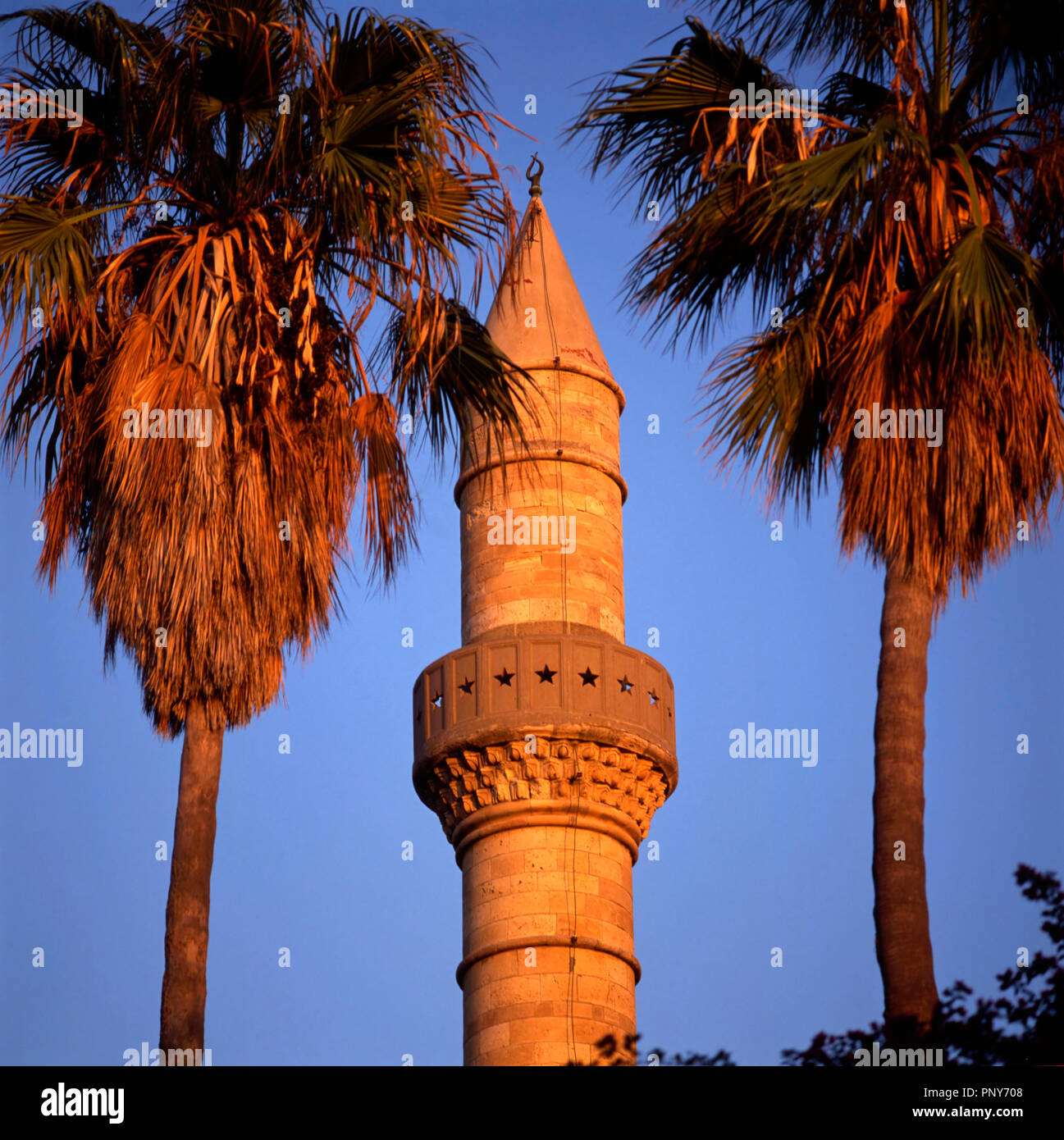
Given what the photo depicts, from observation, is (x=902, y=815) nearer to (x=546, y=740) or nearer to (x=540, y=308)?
(x=546, y=740)

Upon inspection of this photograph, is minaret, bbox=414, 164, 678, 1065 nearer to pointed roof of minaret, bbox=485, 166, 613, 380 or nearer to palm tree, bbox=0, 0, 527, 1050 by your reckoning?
pointed roof of minaret, bbox=485, 166, 613, 380

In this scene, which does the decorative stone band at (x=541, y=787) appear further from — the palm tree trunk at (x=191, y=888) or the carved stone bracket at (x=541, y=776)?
the palm tree trunk at (x=191, y=888)

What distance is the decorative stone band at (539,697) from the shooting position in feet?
76.8

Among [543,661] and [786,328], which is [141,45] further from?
[543,661]

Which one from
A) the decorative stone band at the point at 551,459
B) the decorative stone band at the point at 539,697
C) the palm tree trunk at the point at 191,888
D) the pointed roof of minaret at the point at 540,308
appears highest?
the pointed roof of minaret at the point at 540,308

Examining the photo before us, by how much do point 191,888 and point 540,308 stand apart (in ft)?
42.2

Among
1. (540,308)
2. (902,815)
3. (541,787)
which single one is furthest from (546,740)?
(902,815)

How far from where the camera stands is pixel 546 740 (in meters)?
23.4

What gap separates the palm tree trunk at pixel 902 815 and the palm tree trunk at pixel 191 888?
15.6 ft

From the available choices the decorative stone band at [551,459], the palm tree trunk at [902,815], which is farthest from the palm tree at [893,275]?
the decorative stone band at [551,459]

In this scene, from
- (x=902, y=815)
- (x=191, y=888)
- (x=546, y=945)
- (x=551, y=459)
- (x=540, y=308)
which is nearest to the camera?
(x=191, y=888)

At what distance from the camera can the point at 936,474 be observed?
1669 cm
